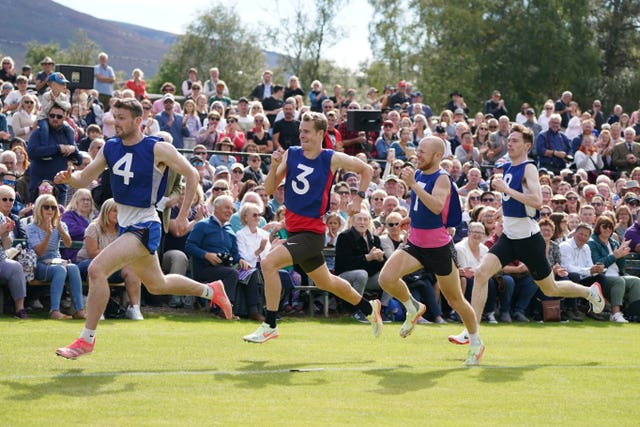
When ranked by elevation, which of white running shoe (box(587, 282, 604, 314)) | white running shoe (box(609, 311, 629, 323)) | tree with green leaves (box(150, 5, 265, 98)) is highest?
tree with green leaves (box(150, 5, 265, 98))

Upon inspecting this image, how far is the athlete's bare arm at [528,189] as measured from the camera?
1134 centimetres

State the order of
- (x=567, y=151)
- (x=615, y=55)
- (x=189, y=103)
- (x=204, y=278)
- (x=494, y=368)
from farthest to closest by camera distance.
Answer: (x=615, y=55), (x=567, y=151), (x=189, y=103), (x=204, y=278), (x=494, y=368)

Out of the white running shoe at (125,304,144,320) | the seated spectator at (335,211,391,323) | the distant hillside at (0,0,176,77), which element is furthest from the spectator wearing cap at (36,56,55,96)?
the distant hillside at (0,0,176,77)

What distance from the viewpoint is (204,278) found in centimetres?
1502

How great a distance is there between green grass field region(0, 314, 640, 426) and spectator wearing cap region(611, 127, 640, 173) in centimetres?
1232

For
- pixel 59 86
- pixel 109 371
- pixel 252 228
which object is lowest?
pixel 109 371

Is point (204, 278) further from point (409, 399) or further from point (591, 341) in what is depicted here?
point (409, 399)

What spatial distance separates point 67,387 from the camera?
28.7 ft

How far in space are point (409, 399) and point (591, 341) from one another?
5729mm

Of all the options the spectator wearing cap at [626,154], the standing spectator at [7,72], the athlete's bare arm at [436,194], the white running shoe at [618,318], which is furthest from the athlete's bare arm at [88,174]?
the spectator wearing cap at [626,154]

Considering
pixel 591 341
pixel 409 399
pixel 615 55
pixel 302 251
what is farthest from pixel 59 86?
pixel 615 55

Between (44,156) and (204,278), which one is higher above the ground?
(44,156)

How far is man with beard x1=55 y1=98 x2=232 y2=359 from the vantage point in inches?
385

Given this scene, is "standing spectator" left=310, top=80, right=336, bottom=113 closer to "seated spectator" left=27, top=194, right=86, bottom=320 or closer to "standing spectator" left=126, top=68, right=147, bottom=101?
"standing spectator" left=126, top=68, right=147, bottom=101
